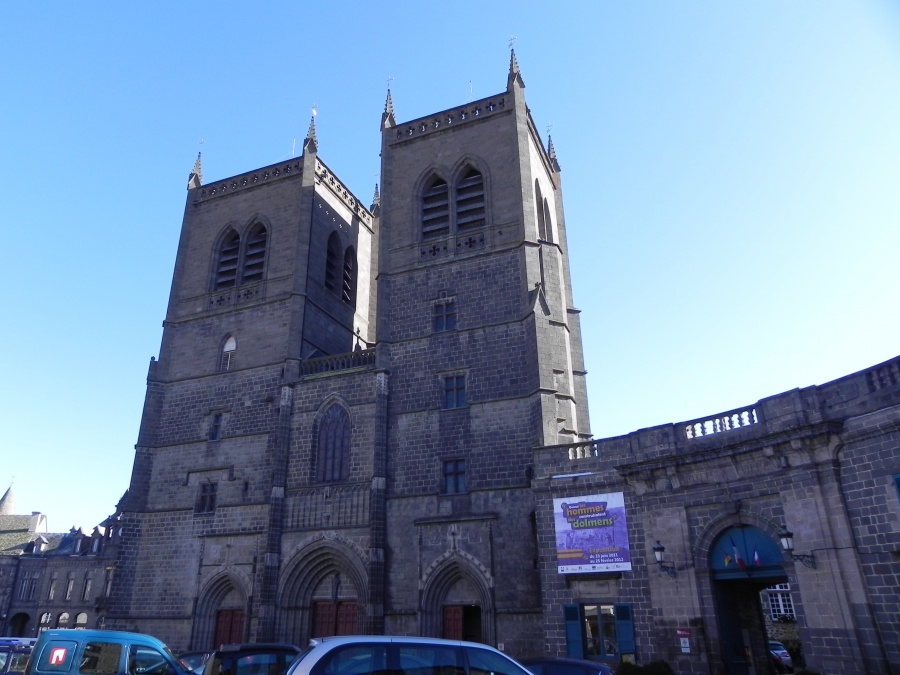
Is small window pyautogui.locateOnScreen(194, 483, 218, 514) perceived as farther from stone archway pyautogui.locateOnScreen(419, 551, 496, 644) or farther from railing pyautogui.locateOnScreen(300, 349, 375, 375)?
stone archway pyautogui.locateOnScreen(419, 551, 496, 644)

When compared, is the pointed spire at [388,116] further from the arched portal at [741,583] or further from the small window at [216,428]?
the arched portal at [741,583]

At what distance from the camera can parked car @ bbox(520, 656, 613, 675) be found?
40.9 ft

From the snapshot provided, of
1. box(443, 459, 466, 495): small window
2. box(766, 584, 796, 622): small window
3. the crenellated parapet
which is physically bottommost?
box(766, 584, 796, 622): small window

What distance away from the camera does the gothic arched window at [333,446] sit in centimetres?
2766

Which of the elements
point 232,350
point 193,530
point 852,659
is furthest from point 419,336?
point 852,659

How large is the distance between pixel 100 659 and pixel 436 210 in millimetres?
24422

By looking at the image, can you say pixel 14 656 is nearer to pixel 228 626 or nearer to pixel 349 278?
pixel 228 626

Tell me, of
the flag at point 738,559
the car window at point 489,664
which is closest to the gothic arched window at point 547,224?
the flag at point 738,559

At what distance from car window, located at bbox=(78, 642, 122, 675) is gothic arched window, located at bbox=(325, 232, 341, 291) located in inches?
1009

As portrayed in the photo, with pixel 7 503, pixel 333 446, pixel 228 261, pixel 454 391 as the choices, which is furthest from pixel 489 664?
pixel 7 503

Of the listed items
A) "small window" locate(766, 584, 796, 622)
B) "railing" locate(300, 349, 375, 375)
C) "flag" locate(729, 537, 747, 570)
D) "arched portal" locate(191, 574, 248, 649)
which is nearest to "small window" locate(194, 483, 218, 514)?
"arched portal" locate(191, 574, 248, 649)

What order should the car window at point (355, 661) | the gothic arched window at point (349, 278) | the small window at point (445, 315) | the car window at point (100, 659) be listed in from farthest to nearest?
the gothic arched window at point (349, 278), the small window at point (445, 315), the car window at point (100, 659), the car window at point (355, 661)

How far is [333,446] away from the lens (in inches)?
1109

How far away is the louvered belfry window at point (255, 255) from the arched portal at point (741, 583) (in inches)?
970
